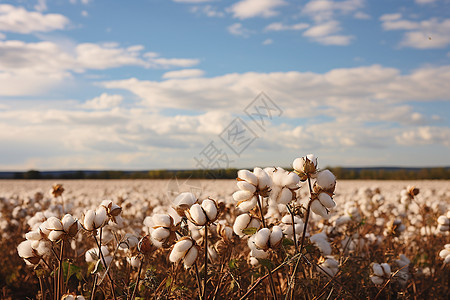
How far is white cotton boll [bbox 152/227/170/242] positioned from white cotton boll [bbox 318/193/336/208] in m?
0.80

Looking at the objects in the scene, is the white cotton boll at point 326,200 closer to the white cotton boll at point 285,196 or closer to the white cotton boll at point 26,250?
the white cotton boll at point 285,196

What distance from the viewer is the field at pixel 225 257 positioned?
7.64ft

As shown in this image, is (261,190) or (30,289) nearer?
(261,190)

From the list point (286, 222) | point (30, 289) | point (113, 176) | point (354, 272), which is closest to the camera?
point (286, 222)

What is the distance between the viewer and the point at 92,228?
2420mm

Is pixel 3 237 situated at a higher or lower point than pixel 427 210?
lower

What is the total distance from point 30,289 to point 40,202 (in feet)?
7.92

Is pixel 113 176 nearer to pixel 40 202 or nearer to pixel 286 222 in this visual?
pixel 40 202

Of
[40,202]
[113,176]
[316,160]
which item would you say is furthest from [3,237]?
[113,176]

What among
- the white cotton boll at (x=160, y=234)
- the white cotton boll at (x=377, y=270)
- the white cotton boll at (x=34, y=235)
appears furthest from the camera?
the white cotton boll at (x=377, y=270)

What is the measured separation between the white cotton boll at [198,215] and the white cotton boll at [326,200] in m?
0.58

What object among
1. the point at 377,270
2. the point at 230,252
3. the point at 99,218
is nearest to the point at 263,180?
the point at 99,218

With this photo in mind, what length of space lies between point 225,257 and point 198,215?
1.32m

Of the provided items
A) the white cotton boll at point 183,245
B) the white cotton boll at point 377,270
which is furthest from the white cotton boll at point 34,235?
the white cotton boll at point 377,270
